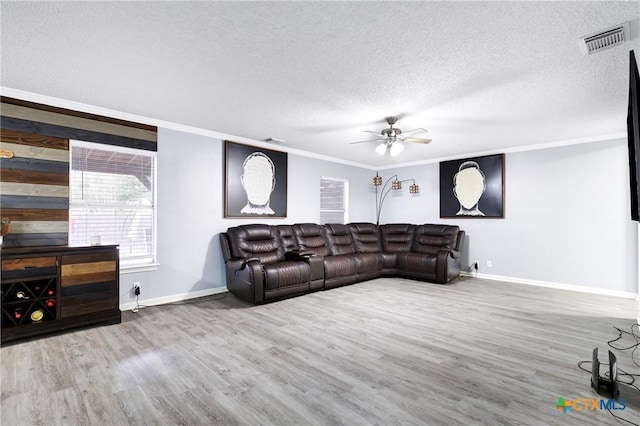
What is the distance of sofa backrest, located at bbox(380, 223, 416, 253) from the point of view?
248 inches

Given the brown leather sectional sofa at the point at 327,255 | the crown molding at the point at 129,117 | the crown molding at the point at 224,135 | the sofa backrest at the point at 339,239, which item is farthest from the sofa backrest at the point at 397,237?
the crown molding at the point at 129,117

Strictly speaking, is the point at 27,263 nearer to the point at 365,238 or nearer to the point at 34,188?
the point at 34,188

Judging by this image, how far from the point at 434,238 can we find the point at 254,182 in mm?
3694

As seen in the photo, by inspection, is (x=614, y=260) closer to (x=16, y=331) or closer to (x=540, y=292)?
(x=540, y=292)

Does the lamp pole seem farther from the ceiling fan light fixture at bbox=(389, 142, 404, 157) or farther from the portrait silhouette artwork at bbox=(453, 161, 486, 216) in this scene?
the ceiling fan light fixture at bbox=(389, 142, 404, 157)

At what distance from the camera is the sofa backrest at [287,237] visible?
5.18m

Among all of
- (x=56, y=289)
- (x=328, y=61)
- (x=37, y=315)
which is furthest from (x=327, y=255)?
(x=37, y=315)

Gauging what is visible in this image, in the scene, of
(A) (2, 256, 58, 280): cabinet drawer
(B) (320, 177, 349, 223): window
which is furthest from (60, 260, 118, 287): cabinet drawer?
(B) (320, 177, 349, 223): window

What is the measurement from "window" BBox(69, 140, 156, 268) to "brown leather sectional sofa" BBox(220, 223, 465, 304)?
1.12 meters

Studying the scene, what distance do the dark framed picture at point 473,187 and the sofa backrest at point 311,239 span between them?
2.75 m

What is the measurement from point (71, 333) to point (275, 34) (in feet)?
11.6

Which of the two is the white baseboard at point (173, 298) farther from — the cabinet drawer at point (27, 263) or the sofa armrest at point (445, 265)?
the sofa armrest at point (445, 265)

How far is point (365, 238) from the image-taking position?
644cm

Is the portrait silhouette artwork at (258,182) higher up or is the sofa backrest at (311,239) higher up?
the portrait silhouette artwork at (258,182)
